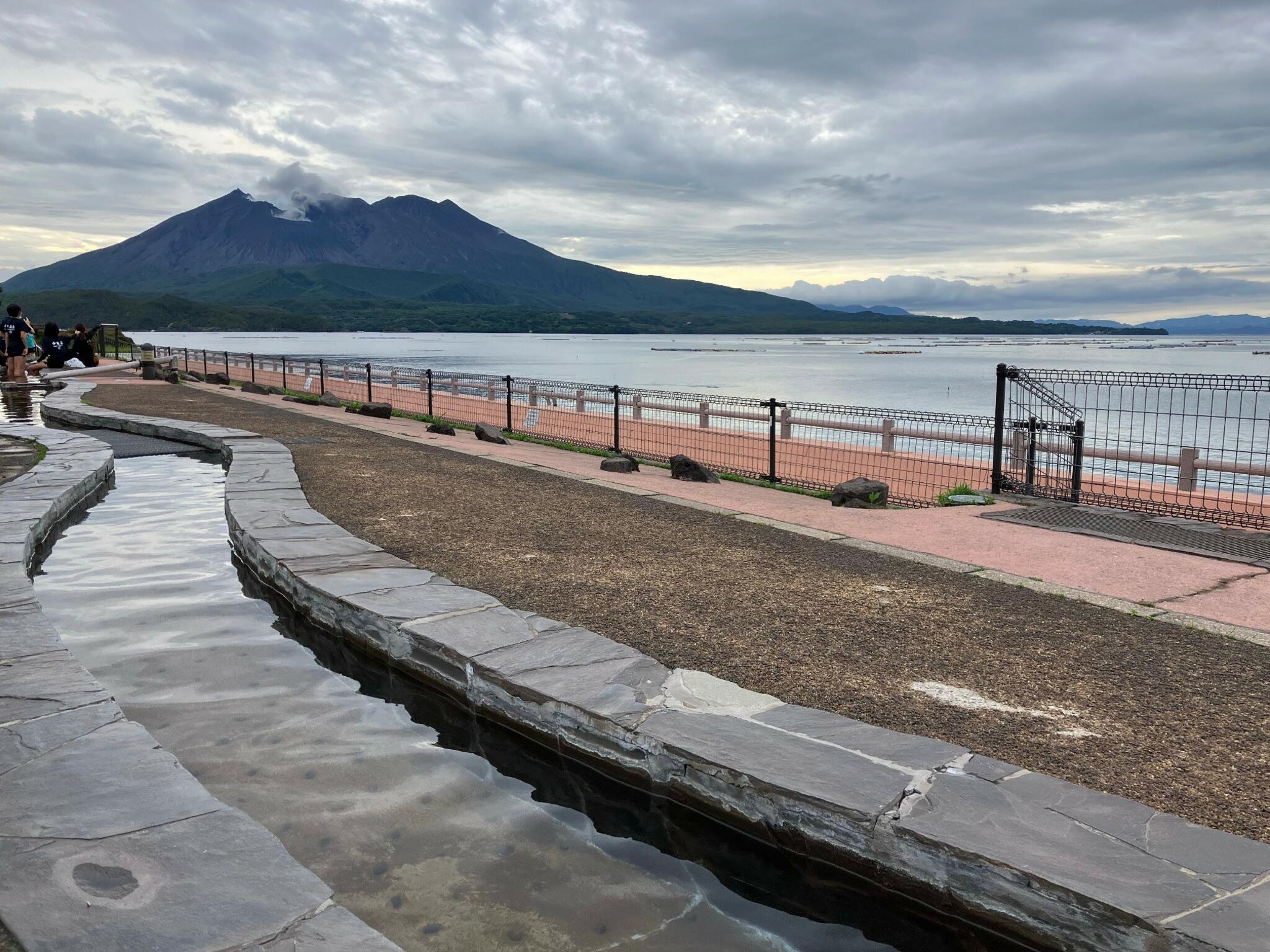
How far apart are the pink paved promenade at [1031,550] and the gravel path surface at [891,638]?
644 mm

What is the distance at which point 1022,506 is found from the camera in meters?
9.90

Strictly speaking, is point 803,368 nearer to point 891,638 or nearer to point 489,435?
point 489,435

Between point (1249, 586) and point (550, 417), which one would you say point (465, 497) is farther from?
point (550, 417)

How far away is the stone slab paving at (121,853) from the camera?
2295mm

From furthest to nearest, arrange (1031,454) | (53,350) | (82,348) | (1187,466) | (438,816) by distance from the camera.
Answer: (82,348)
(53,350)
(1187,466)
(1031,454)
(438,816)

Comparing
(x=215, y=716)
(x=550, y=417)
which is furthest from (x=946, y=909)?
(x=550, y=417)

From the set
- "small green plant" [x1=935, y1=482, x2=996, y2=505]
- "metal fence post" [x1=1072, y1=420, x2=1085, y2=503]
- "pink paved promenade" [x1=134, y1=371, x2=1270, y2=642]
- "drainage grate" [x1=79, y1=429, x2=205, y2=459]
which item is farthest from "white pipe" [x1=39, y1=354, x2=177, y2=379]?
"metal fence post" [x1=1072, y1=420, x2=1085, y2=503]

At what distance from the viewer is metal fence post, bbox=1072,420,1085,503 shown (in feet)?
32.5

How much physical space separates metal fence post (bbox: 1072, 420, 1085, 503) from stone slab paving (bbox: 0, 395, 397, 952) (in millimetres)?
9343

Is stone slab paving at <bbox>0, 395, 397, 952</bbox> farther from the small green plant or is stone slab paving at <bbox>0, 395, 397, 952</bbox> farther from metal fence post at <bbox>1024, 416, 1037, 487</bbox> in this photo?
metal fence post at <bbox>1024, 416, 1037, 487</bbox>

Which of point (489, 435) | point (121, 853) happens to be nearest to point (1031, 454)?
point (121, 853)

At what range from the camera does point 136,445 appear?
→ 12.8 m

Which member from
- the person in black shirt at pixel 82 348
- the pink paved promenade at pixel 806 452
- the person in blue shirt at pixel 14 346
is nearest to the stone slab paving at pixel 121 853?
the pink paved promenade at pixel 806 452

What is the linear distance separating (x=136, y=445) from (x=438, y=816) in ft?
37.9
